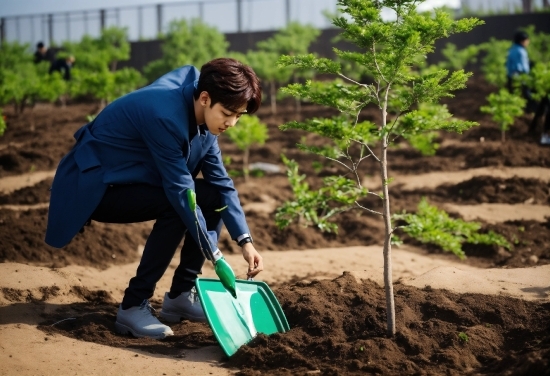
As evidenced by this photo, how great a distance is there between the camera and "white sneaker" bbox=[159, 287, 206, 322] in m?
4.95

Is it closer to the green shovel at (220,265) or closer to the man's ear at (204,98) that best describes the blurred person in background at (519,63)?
the man's ear at (204,98)

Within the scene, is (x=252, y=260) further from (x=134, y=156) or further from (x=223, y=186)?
(x=134, y=156)

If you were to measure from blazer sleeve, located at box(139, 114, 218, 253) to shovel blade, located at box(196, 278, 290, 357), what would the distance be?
291mm

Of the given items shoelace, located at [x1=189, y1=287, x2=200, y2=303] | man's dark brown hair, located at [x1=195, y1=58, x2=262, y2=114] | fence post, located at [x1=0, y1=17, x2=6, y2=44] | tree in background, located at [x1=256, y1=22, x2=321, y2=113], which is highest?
fence post, located at [x1=0, y1=17, x2=6, y2=44]

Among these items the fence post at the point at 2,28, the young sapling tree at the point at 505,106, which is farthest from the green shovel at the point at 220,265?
the fence post at the point at 2,28

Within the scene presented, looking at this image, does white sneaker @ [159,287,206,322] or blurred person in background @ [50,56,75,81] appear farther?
blurred person in background @ [50,56,75,81]

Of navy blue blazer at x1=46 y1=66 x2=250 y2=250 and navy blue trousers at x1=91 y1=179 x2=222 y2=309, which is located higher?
navy blue blazer at x1=46 y1=66 x2=250 y2=250

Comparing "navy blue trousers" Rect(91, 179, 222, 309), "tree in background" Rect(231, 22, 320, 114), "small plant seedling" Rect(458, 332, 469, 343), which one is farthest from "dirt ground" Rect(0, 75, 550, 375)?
"tree in background" Rect(231, 22, 320, 114)

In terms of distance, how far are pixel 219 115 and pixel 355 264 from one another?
278cm

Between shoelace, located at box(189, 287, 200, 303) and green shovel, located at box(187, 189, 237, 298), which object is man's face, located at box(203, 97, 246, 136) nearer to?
green shovel, located at box(187, 189, 237, 298)

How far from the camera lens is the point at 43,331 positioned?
4.57 meters

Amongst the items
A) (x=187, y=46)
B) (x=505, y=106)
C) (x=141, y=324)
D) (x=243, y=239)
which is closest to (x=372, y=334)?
(x=243, y=239)

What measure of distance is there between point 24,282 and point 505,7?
74.2ft

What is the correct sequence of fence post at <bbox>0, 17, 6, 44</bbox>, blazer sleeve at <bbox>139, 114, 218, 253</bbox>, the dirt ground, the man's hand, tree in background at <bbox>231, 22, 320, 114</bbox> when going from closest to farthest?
the dirt ground
blazer sleeve at <bbox>139, 114, 218, 253</bbox>
the man's hand
tree in background at <bbox>231, 22, 320, 114</bbox>
fence post at <bbox>0, 17, 6, 44</bbox>
